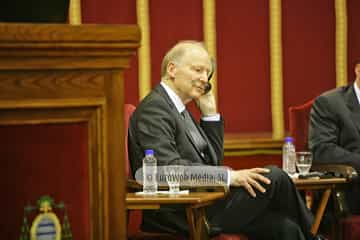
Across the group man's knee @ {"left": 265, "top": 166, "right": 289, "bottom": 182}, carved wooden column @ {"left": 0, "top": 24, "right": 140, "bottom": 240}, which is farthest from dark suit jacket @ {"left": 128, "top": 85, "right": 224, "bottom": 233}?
carved wooden column @ {"left": 0, "top": 24, "right": 140, "bottom": 240}

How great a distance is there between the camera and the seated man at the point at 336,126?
393cm

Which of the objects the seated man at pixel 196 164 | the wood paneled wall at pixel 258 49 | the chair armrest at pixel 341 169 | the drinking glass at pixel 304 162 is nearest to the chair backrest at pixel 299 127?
the chair armrest at pixel 341 169

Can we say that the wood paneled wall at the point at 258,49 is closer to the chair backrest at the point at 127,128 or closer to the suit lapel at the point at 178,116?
the chair backrest at the point at 127,128

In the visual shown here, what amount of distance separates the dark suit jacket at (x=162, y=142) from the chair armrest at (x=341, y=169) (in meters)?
0.68

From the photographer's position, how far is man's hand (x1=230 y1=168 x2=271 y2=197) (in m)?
2.82

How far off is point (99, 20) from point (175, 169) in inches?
81.5

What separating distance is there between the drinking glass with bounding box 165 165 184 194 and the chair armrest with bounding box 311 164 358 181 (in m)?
1.03

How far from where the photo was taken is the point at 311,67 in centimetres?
511

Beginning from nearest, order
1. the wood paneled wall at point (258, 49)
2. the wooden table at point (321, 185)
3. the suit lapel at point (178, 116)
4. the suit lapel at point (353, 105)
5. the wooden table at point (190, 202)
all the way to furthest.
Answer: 1. the wooden table at point (190, 202)
2. the suit lapel at point (178, 116)
3. the wooden table at point (321, 185)
4. the suit lapel at point (353, 105)
5. the wood paneled wall at point (258, 49)

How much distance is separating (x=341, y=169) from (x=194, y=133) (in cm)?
78

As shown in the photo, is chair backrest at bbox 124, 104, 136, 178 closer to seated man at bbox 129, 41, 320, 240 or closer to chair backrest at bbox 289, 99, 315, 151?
seated man at bbox 129, 41, 320, 240

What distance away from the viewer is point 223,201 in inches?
115

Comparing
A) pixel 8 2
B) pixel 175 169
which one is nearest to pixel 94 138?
pixel 8 2

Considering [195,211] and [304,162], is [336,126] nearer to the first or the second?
[304,162]
